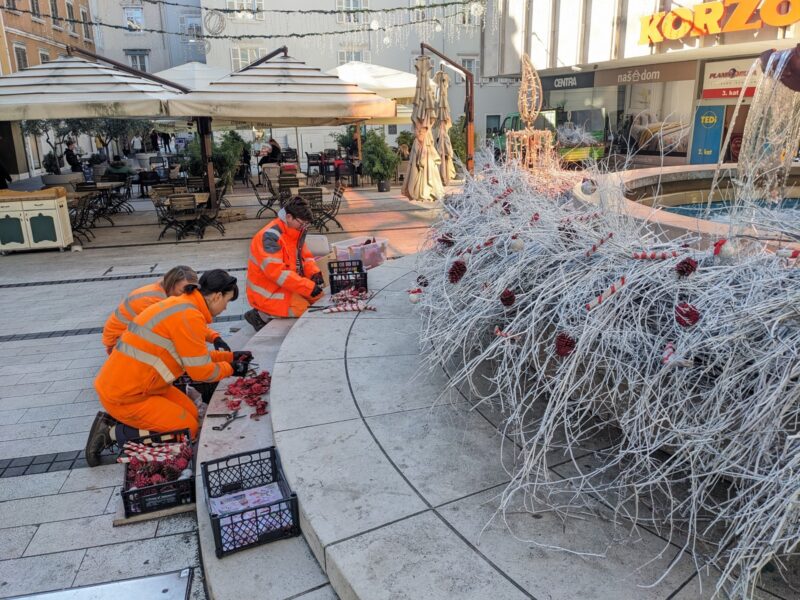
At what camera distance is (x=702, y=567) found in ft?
7.86

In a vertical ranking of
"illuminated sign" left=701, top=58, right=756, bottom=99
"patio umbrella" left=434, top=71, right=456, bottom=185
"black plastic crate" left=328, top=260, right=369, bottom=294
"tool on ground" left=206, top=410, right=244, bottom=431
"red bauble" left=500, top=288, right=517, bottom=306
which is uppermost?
"illuminated sign" left=701, top=58, right=756, bottom=99

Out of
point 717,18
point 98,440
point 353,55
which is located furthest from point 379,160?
point 353,55

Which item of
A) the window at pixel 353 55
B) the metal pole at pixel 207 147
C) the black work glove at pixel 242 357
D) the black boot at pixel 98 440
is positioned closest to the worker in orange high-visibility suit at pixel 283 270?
the black work glove at pixel 242 357

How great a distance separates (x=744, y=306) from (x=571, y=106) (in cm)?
2887

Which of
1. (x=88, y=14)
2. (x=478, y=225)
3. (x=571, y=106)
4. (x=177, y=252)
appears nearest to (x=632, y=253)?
(x=478, y=225)

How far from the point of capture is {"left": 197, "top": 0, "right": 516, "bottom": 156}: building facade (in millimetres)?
35188

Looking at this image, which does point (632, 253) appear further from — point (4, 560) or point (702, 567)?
point (4, 560)

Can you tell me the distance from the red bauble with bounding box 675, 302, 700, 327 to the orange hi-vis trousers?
2926mm

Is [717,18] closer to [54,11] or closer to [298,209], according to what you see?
[298,209]

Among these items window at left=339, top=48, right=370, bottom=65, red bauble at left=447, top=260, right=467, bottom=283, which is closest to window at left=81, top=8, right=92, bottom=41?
window at left=339, top=48, right=370, bottom=65

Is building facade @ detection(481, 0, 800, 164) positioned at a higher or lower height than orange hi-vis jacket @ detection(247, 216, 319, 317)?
higher

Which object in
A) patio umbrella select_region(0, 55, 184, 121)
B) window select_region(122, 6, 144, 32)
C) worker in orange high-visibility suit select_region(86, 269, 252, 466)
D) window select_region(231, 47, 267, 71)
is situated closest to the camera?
worker in orange high-visibility suit select_region(86, 269, 252, 466)

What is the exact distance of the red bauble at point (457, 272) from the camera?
372 cm

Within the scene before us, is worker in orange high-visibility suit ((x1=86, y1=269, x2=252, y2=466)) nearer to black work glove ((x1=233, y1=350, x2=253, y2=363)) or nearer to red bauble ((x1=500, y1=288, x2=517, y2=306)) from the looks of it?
black work glove ((x1=233, y1=350, x2=253, y2=363))
